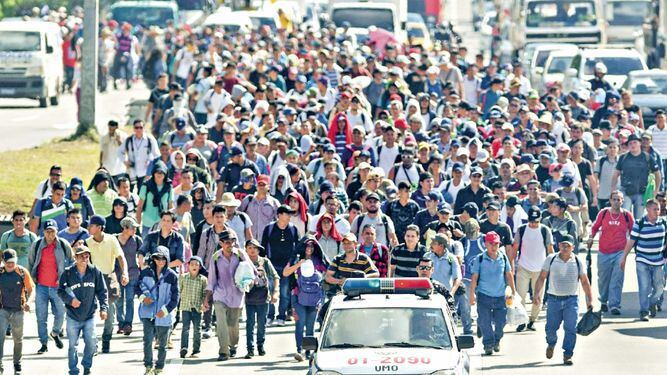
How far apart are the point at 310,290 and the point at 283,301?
2076mm

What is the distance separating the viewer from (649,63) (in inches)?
2272

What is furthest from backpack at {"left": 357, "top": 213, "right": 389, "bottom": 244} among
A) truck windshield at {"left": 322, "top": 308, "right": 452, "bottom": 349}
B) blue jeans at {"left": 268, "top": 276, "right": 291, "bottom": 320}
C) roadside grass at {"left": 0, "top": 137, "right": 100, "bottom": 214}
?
roadside grass at {"left": 0, "top": 137, "right": 100, "bottom": 214}

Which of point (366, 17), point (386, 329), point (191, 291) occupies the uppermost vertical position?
point (366, 17)

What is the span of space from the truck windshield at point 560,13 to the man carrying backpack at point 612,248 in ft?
106

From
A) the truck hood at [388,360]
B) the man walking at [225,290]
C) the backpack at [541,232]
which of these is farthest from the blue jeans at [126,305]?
the truck hood at [388,360]

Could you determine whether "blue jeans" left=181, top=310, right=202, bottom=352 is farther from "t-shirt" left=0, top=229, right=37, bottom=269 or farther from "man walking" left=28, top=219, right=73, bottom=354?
"t-shirt" left=0, top=229, right=37, bottom=269

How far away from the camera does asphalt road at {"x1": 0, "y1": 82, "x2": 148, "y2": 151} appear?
4031cm

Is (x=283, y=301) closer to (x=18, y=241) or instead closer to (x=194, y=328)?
(x=194, y=328)

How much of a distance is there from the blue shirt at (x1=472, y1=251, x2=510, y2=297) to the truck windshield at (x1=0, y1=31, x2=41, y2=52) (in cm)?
2722

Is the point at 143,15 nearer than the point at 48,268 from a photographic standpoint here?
No

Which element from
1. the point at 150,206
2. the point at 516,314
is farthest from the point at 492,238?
the point at 150,206

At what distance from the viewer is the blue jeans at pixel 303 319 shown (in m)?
20.9

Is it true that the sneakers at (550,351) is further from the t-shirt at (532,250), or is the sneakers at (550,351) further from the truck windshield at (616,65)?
the truck windshield at (616,65)

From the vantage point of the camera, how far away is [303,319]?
20984mm
